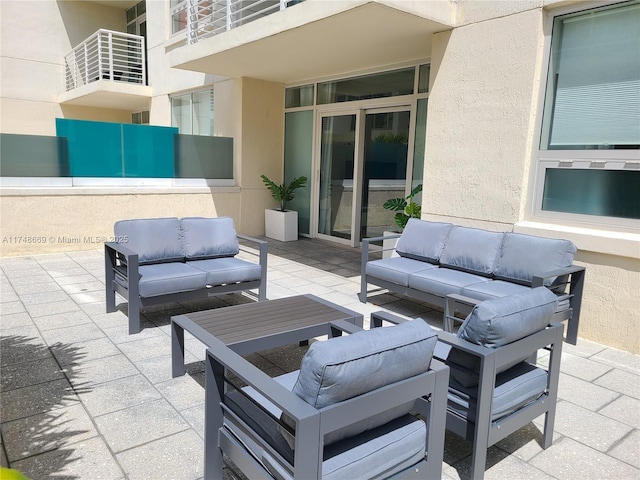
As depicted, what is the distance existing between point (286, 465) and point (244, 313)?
6.14ft

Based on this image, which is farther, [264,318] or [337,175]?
[337,175]

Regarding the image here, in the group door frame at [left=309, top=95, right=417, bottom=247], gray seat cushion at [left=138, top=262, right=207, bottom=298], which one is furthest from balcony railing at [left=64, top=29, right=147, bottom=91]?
gray seat cushion at [left=138, top=262, right=207, bottom=298]

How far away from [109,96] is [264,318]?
1181 cm

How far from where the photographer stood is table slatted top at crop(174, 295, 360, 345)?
3.20 metres

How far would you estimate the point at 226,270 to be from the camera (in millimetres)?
4938

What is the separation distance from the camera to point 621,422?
3152 mm

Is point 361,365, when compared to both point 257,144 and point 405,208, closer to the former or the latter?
point 405,208

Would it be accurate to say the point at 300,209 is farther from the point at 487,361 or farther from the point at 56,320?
the point at 487,361

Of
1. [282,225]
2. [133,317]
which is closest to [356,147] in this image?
[282,225]

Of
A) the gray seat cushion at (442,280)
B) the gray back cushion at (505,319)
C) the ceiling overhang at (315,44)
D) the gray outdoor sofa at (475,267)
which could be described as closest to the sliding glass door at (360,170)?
the ceiling overhang at (315,44)

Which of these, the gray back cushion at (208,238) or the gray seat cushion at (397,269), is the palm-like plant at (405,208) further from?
the gray back cushion at (208,238)

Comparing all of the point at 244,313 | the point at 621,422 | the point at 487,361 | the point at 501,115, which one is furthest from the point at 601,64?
the point at 244,313

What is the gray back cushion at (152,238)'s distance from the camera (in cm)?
493

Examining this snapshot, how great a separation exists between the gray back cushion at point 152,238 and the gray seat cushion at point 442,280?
8.58ft
